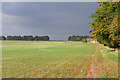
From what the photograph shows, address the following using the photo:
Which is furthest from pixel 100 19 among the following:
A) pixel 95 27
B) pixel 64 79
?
A: pixel 64 79

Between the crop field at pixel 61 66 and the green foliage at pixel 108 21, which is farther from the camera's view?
the green foliage at pixel 108 21

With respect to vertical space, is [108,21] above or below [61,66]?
above

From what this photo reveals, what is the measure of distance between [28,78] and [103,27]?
10.8 m

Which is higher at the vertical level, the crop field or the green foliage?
the green foliage

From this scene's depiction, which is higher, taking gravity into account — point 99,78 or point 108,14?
point 108,14

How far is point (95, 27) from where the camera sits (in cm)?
1490

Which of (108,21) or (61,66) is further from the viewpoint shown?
(108,21)

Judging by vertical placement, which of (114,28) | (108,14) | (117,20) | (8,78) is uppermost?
(108,14)

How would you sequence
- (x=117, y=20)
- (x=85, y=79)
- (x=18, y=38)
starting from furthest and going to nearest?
(x=18, y=38)
(x=117, y=20)
(x=85, y=79)

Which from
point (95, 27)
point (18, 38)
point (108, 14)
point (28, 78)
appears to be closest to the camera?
point (28, 78)

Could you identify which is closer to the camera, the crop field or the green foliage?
the crop field

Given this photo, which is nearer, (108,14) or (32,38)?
(108,14)

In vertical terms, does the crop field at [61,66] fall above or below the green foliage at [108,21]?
below

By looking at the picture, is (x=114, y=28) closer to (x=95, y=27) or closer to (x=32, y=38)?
(x=95, y=27)
